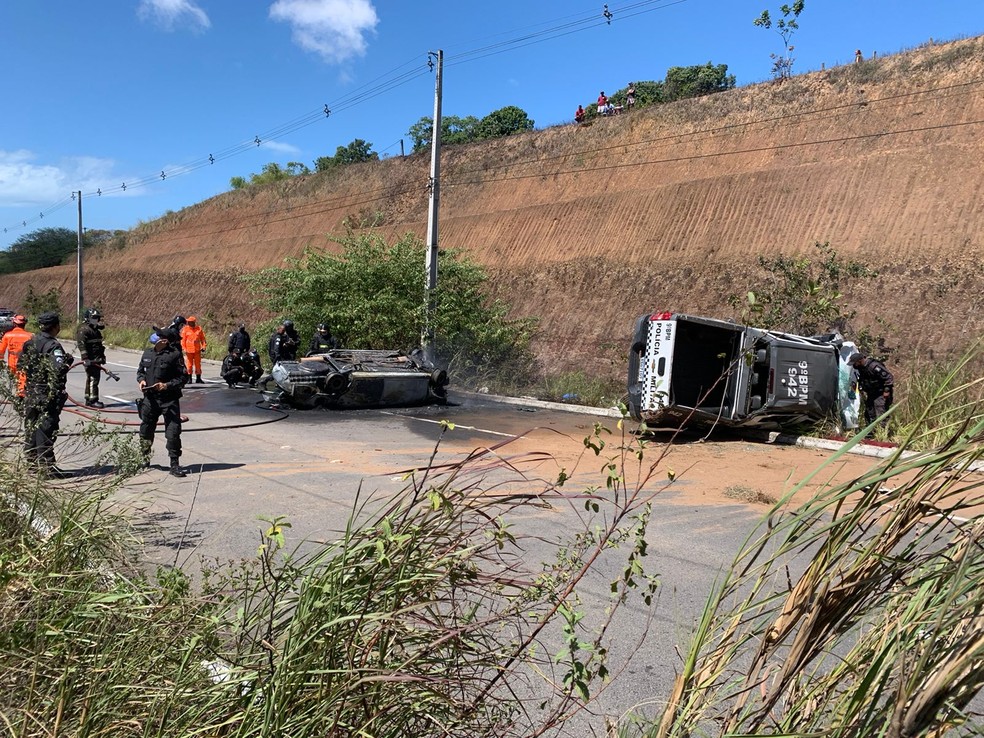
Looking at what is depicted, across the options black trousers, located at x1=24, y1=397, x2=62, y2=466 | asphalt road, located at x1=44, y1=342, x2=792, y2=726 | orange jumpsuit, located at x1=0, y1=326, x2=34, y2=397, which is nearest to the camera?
asphalt road, located at x1=44, y1=342, x2=792, y2=726

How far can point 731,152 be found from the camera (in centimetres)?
2706

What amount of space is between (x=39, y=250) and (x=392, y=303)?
3084 inches

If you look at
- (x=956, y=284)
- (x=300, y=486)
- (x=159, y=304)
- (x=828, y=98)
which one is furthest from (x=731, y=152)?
(x=159, y=304)

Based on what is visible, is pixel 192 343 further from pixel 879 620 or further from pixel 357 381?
pixel 879 620

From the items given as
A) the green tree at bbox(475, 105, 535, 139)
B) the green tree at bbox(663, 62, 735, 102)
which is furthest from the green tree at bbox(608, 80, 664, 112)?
the green tree at bbox(475, 105, 535, 139)

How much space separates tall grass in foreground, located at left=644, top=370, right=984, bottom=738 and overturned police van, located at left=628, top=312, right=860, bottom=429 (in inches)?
360

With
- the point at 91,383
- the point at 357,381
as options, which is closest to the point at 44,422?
the point at 357,381

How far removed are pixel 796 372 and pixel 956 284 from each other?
31.2ft

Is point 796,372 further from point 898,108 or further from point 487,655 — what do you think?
point 898,108

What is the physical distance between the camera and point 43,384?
6.94 metres

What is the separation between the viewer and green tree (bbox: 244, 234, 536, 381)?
1992cm

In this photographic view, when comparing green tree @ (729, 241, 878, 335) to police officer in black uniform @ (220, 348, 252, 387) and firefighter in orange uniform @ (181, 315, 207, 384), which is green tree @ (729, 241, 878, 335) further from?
firefighter in orange uniform @ (181, 315, 207, 384)

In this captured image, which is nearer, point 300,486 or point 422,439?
point 300,486

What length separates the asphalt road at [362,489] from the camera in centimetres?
463
